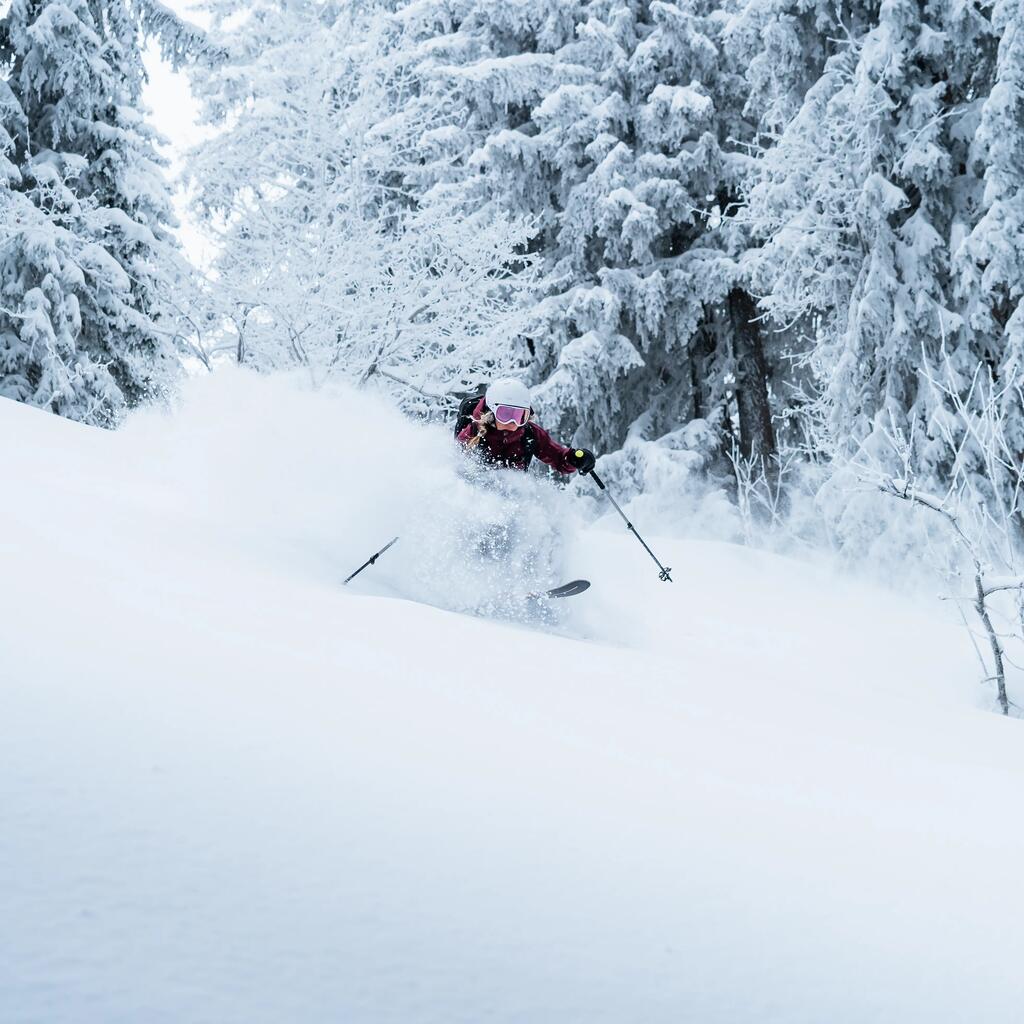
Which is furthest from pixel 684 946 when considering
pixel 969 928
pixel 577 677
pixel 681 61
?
→ pixel 681 61

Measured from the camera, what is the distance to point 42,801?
7.16ft

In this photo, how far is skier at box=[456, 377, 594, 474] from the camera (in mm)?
7312

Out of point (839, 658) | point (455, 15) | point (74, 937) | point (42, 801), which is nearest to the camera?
point (74, 937)

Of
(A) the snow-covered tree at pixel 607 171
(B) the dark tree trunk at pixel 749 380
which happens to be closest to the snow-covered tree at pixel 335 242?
(A) the snow-covered tree at pixel 607 171

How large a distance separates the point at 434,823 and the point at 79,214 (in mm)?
15270

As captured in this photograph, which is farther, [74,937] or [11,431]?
[11,431]

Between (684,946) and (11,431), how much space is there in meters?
7.39

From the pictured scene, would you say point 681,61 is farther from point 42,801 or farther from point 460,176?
point 42,801

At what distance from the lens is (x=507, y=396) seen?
7.30 m

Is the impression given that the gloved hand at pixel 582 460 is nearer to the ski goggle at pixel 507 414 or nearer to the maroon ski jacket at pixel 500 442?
the maroon ski jacket at pixel 500 442

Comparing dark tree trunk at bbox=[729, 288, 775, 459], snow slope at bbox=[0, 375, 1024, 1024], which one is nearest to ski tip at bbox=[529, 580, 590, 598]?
snow slope at bbox=[0, 375, 1024, 1024]

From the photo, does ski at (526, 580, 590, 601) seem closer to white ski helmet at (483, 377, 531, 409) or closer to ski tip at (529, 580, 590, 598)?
ski tip at (529, 580, 590, 598)

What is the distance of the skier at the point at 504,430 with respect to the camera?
288 inches

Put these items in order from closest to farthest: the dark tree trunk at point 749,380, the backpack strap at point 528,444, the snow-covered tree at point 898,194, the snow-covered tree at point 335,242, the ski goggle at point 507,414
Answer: the ski goggle at point 507,414, the backpack strap at point 528,444, the snow-covered tree at point 898,194, the snow-covered tree at point 335,242, the dark tree trunk at point 749,380
